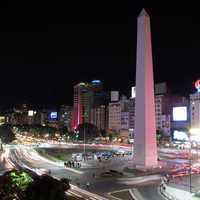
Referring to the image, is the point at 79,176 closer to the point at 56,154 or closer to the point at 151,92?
the point at 151,92

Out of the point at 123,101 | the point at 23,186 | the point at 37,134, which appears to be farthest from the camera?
the point at 37,134

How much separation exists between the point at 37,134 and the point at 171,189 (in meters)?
123

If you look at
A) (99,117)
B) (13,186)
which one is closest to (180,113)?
(99,117)

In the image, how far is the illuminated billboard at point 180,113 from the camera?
9766cm

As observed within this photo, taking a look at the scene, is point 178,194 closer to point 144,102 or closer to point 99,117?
point 144,102

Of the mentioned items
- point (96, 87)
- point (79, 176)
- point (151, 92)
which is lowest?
point (79, 176)

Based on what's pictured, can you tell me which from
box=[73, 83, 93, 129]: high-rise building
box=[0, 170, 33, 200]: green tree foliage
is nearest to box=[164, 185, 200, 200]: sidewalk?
box=[0, 170, 33, 200]: green tree foliage

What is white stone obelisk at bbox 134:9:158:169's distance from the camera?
41219 mm

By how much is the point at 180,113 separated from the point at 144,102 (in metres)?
58.8

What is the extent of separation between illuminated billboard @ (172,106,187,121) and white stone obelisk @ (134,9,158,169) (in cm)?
5701

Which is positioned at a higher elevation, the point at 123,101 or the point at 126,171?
the point at 123,101

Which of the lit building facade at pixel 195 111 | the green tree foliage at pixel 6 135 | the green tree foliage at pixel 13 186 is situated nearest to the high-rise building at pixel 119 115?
the lit building facade at pixel 195 111

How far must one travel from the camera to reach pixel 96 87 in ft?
636

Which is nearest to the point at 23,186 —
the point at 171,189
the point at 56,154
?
the point at 171,189
